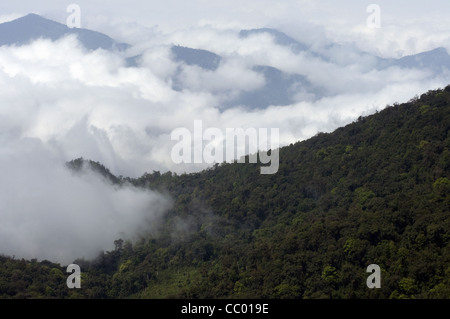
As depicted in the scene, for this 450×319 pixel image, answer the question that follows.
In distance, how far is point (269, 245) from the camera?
52.2 m

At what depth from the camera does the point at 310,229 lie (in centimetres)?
5069

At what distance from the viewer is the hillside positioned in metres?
42.9

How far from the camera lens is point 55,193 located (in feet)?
298

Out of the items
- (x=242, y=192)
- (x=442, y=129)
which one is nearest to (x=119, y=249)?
(x=242, y=192)

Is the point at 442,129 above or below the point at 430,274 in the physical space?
above

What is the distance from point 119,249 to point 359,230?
3221 centimetres

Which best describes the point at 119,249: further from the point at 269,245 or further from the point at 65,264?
the point at 269,245

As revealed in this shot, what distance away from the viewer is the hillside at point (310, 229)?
4291 cm

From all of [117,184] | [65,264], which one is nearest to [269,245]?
[65,264]
